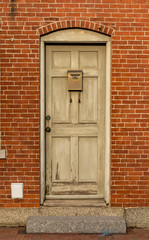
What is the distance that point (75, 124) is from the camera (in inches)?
188

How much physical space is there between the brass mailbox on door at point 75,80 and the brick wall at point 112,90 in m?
0.53

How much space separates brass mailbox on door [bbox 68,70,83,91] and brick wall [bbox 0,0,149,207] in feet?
1.74

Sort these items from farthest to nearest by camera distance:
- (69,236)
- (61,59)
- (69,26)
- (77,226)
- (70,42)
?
(61,59)
(70,42)
(69,26)
(77,226)
(69,236)

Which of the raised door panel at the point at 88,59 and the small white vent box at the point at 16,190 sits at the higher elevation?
the raised door panel at the point at 88,59

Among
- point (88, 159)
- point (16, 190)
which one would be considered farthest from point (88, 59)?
point (16, 190)

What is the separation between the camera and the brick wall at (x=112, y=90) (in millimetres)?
4484

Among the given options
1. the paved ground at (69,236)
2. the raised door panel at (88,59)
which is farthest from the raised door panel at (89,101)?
the paved ground at (69,236)

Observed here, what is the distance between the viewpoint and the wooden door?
15.5 ft

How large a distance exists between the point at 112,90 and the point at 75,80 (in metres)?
0.63

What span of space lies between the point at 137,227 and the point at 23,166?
2.00m

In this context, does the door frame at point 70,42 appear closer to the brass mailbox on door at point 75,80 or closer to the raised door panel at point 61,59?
the raised door panel at point 61,59

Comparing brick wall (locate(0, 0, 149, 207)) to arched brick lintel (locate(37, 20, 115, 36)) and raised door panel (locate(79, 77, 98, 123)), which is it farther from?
raised door panel (locate(79, 77, 98, 123))

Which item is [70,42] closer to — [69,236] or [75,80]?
[75,80]

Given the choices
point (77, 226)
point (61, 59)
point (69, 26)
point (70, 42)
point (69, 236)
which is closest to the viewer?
point (69, 236)
